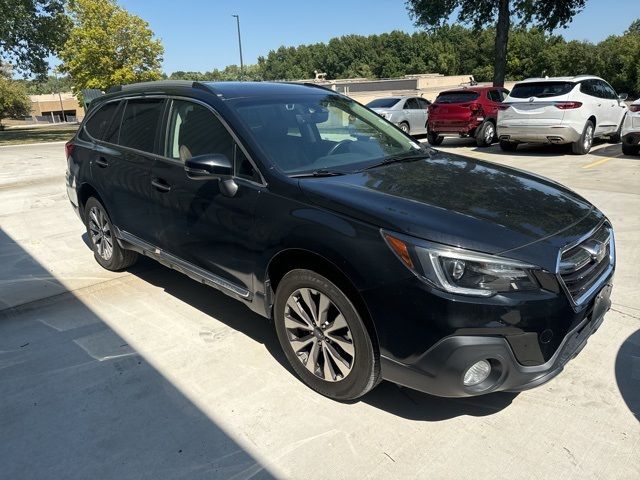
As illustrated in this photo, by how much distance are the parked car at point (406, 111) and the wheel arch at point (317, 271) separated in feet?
47.3

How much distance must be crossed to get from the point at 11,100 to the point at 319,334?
6224 cm

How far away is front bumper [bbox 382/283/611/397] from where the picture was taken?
2326mm

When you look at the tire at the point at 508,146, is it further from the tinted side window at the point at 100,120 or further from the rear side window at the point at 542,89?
the tinted side window at the point at 100,120

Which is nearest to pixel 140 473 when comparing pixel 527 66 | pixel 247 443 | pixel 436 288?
pixel 247 443

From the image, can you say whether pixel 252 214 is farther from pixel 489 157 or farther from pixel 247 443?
pixel 489 157

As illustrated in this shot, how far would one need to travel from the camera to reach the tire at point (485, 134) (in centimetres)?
1439

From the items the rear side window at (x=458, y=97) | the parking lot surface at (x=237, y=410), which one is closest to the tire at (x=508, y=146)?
the rear side window at (x=458, y=97)

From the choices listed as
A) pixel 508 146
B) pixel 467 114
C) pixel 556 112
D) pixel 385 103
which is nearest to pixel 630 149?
pixel 556 112

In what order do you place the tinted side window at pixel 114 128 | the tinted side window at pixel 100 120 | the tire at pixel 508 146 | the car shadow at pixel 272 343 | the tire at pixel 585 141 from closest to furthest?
the car shadow at pixel 272 343 < the tinted side window at pixel 114 128 < the tinted side window at pixel 100 120 < the tire at pixel 585 141 < the tire at pixel 508 146

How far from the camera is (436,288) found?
2.32m

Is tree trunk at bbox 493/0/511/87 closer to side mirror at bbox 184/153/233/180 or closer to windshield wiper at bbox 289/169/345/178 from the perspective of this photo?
windshield wiper at bbox 289/169/345/178

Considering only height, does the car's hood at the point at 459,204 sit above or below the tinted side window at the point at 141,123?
below

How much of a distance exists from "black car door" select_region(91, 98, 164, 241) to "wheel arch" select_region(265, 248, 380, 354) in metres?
1.53

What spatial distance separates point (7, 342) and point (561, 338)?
3797 millimetres
